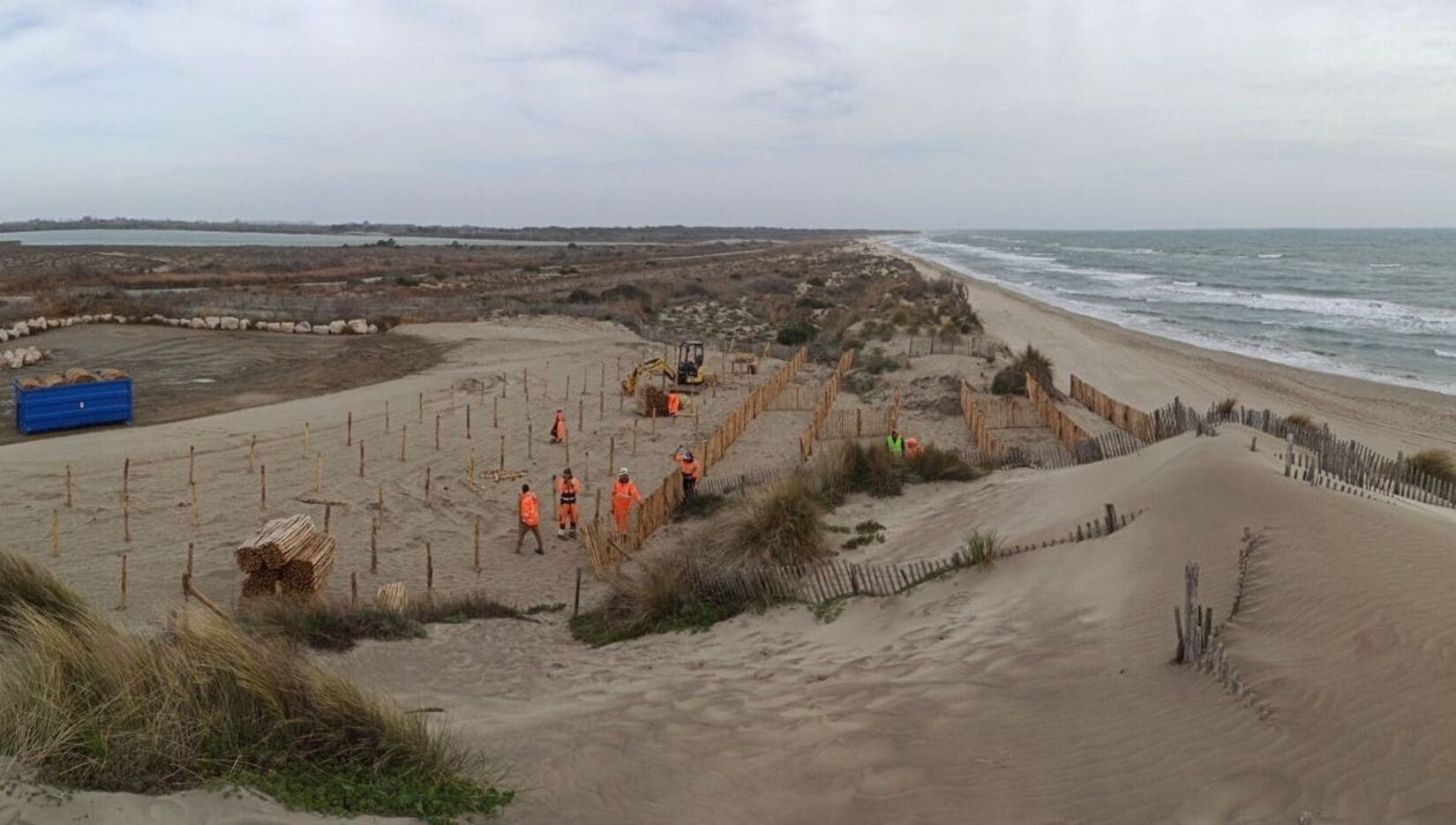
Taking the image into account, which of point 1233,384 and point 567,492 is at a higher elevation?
point 1233,384

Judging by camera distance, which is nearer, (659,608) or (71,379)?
(659,608)

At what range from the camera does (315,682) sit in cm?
527

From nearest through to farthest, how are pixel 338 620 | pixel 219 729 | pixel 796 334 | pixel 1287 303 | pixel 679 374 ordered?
pixel 219 729 → pixel 338 620 → pixel 679 374 → pixel 796 334 → pixel 1287 303

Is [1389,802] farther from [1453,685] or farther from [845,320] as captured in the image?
[845,320]

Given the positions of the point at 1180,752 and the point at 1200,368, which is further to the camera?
the point at 1200,368

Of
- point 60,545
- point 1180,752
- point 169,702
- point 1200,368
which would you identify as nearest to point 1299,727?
point 1180,752

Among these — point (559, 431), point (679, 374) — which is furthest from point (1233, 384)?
point (559, 431)

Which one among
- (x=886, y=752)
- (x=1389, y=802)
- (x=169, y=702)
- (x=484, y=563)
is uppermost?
(x=169, y=702)

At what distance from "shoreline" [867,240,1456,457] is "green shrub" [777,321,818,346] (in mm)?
8132

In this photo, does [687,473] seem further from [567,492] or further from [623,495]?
[567,492]

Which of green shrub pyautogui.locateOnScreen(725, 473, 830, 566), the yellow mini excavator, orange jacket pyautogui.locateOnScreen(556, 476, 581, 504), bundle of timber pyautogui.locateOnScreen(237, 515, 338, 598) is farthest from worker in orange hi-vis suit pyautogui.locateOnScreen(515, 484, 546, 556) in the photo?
the yellow mini excavator

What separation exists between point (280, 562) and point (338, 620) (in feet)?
6.08

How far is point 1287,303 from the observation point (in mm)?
56625

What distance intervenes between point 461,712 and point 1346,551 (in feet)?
23.9
